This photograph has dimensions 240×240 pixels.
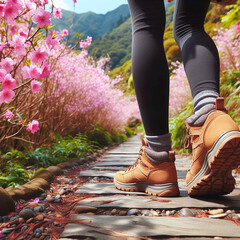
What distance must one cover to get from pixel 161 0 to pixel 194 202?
0.99 metres

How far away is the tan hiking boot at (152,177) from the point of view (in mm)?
1173

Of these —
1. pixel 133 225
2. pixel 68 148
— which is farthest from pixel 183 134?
pixel 133 225

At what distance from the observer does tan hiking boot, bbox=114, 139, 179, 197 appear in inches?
46.2

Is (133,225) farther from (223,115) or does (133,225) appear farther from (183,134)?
(183,134)

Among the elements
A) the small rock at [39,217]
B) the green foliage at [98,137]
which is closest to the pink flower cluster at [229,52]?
the green foliage at [98,137]

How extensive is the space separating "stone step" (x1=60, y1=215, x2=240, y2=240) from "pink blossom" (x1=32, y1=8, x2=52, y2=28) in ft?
3.21

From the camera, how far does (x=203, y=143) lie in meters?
1.04

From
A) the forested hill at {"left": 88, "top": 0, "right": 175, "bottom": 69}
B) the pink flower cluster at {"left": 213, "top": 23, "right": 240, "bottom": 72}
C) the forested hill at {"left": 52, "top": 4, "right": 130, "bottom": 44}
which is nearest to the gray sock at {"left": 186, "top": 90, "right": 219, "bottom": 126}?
the pink flower cluster at {"left": 213, "top": 23, "right": 240, "bottom": 72}

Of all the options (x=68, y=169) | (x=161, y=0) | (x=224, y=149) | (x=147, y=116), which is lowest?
(x=68, y=169)

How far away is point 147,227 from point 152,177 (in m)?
0.43

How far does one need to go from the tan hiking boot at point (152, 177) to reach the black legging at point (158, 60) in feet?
0.51

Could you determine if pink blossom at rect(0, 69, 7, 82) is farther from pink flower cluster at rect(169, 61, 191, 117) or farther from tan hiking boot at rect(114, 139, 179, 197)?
pink flower cluster at rect(169, 61, 191, 117)

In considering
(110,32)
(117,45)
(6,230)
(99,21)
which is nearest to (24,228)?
(6,230)

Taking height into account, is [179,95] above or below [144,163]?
above
